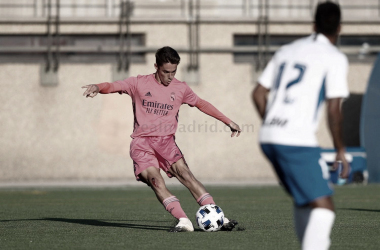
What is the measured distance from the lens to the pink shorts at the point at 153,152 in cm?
890

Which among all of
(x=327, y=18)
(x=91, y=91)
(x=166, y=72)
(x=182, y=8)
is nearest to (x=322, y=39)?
(x=327, y=18)

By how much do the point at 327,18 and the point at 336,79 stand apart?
18.9 inches

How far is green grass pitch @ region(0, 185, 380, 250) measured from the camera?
766 cm

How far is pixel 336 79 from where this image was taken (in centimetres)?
512

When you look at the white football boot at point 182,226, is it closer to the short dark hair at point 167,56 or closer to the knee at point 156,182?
the knee at point 156,182

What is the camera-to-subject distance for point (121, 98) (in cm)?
2445

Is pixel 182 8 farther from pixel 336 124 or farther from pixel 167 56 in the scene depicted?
pixel 336 124

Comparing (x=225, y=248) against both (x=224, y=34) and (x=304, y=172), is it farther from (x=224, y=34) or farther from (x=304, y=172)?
(x=224, y=34)

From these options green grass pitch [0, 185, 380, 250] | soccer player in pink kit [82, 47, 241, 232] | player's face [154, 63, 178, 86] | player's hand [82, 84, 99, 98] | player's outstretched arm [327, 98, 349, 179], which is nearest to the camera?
player's outstretched arm [327, 98, 349, 179]

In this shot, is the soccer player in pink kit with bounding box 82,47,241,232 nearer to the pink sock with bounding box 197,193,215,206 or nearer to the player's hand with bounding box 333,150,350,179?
the pink sock with bounding box 197,193,215,206

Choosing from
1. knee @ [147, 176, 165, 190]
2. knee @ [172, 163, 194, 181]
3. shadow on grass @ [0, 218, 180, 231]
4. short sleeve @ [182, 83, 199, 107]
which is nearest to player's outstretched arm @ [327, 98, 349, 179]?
knee @ [147, 176, 165, 190]

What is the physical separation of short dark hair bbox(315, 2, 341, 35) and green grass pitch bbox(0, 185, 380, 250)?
2681mm

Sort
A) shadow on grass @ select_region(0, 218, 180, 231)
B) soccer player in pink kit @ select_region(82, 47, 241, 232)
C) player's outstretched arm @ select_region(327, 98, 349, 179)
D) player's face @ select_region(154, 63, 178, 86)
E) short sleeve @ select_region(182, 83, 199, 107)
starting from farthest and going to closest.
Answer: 1. shadow on grass @ select_region(0, 218, 180, 231)
2. short sleeve @ select_region(182, 83, 199, 107)
3. soccer player in pink kit @ select_region(82, 47, 241, 232)
4. player's face @ select_region(154, 63, 178, 86)
5. player's outstretched arm @ select_region(327, 98, 349, 179)

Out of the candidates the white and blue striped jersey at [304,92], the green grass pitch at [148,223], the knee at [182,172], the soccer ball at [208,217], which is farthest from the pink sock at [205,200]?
the white and blue striped jersey at [304,92]
